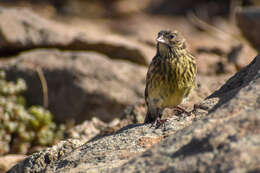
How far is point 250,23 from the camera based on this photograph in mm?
8852

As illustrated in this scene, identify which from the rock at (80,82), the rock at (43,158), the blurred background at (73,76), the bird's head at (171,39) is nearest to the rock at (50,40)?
the blurred background at (73,76)

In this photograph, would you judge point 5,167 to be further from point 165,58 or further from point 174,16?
point 174,16

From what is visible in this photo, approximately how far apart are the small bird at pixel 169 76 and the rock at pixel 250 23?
4.16m

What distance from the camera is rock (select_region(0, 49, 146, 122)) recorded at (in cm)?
755

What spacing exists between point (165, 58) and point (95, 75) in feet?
10.0

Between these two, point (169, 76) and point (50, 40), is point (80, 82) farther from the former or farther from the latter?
point (169, 76)

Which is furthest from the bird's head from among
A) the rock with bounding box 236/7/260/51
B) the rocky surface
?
the rock with bounding box 236/7/260/51

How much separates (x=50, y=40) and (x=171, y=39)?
4.46 meters

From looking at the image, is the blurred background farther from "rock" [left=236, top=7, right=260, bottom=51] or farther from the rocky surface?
the rocky surface

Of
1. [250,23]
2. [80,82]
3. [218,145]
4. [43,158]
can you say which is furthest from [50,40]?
[218,145]

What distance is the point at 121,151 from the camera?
3.32 m

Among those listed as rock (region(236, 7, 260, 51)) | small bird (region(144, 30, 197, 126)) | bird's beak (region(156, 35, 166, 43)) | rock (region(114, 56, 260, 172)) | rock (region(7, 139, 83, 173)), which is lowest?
rock (region(114, 56, 260, 172))

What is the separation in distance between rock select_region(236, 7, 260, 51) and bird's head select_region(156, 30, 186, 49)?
162 inches

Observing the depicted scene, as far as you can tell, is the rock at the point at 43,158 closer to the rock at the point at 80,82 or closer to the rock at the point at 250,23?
the rock at the point at 80,82
